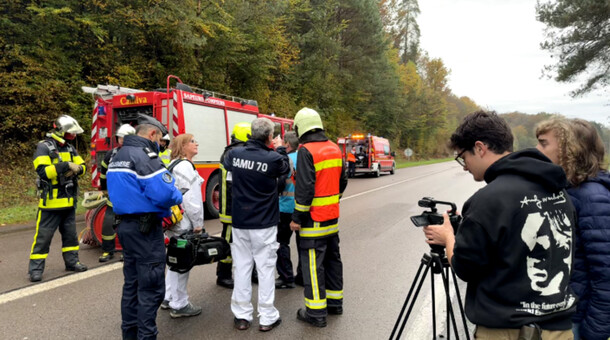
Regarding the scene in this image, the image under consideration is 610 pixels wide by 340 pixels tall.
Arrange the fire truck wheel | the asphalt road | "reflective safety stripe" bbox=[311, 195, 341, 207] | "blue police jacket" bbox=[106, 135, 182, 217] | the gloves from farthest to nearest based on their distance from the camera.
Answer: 1. the fire truck wheel
2. the gloves
3. "reflective safety stripe" bbox=[311, 195, 341, 207]
4. the asphalt road
5. "blue police jacket" bbox=[106, 135, 182, 217]

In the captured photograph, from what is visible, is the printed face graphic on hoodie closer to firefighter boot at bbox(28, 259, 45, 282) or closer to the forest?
firefighter boot at bbox(28, 259, 45, 282)

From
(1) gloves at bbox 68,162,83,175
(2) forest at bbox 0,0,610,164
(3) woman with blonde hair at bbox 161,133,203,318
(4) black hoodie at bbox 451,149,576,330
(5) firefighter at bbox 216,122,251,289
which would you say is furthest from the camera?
(2) forest at bbox 0,0,610,164

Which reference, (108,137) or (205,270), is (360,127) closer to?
(108,137)

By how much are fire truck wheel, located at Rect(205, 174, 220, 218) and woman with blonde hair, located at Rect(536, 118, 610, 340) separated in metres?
7.51

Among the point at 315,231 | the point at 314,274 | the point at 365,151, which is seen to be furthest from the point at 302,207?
the point at 365,151

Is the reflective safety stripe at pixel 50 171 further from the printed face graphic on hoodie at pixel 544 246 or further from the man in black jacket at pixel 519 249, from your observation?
the printed face graphic on hoodie at pixel 544 246

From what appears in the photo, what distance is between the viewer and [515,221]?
1.48m

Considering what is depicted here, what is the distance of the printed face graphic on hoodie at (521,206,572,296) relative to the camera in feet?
4.91

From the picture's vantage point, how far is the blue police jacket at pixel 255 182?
3.41 m

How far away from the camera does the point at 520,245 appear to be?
4.89 ft

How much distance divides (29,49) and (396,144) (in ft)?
118

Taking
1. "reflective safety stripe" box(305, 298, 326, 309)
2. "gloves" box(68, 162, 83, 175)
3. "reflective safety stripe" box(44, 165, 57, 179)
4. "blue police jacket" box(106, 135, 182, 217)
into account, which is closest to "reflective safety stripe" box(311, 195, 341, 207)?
"reflective safety stripe" box(305, 298, 326, 309)

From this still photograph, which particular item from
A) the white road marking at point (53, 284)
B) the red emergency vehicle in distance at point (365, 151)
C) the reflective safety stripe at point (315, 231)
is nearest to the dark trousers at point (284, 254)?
the reflective safety stripe at point (315, 231)

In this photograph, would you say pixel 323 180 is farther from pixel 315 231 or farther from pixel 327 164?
pixel 315 231
